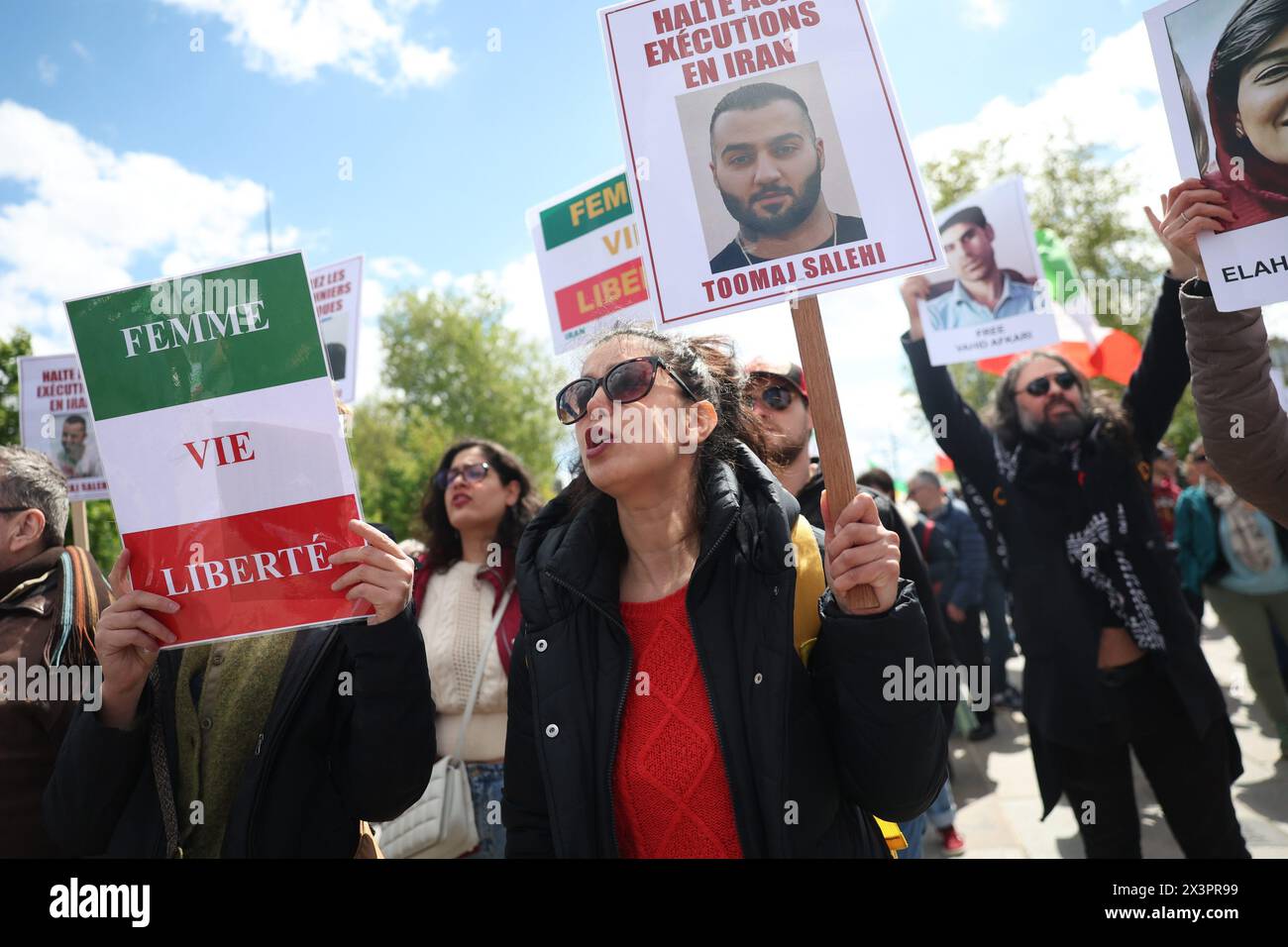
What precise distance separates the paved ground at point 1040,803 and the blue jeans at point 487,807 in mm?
2629

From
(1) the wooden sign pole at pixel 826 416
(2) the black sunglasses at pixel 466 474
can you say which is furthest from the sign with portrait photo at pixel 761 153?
(2) the black sunglasses at pixel 466 474

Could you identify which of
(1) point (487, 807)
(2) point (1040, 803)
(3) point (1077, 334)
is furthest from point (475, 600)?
(3) point (1077, 334)

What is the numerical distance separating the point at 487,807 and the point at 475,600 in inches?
32.0

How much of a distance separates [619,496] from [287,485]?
2.44 feet

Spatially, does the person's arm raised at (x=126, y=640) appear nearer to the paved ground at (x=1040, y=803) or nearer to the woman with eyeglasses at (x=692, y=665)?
the woman with eyeglasses at (x=692, y=665)

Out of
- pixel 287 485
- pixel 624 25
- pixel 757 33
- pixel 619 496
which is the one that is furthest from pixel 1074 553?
pixel 287 485

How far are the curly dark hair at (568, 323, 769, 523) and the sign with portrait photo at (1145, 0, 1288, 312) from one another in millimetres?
1133

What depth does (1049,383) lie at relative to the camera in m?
3.49

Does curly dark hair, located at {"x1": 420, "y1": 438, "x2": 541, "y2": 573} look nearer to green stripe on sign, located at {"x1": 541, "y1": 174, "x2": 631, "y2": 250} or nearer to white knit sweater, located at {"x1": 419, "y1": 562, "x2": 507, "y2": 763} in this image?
white knit sweater, located at {"x1": 419, "y1": 562, "x2": 507, "y2": 763}

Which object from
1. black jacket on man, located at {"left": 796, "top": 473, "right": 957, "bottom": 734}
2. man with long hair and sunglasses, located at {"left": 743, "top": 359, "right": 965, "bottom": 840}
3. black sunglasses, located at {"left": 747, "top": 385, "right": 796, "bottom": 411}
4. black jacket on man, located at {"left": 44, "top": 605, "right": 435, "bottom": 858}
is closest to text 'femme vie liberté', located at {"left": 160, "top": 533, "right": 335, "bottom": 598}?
black jacket on man, located at {"left": 44, "top": 605, "right": 435, "bottom": 858}

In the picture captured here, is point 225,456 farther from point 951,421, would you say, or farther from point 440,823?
point 951,421

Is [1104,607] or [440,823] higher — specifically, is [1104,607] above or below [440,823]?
above

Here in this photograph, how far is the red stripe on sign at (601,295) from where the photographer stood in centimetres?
367

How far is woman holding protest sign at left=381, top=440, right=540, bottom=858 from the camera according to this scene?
308 centimetres
